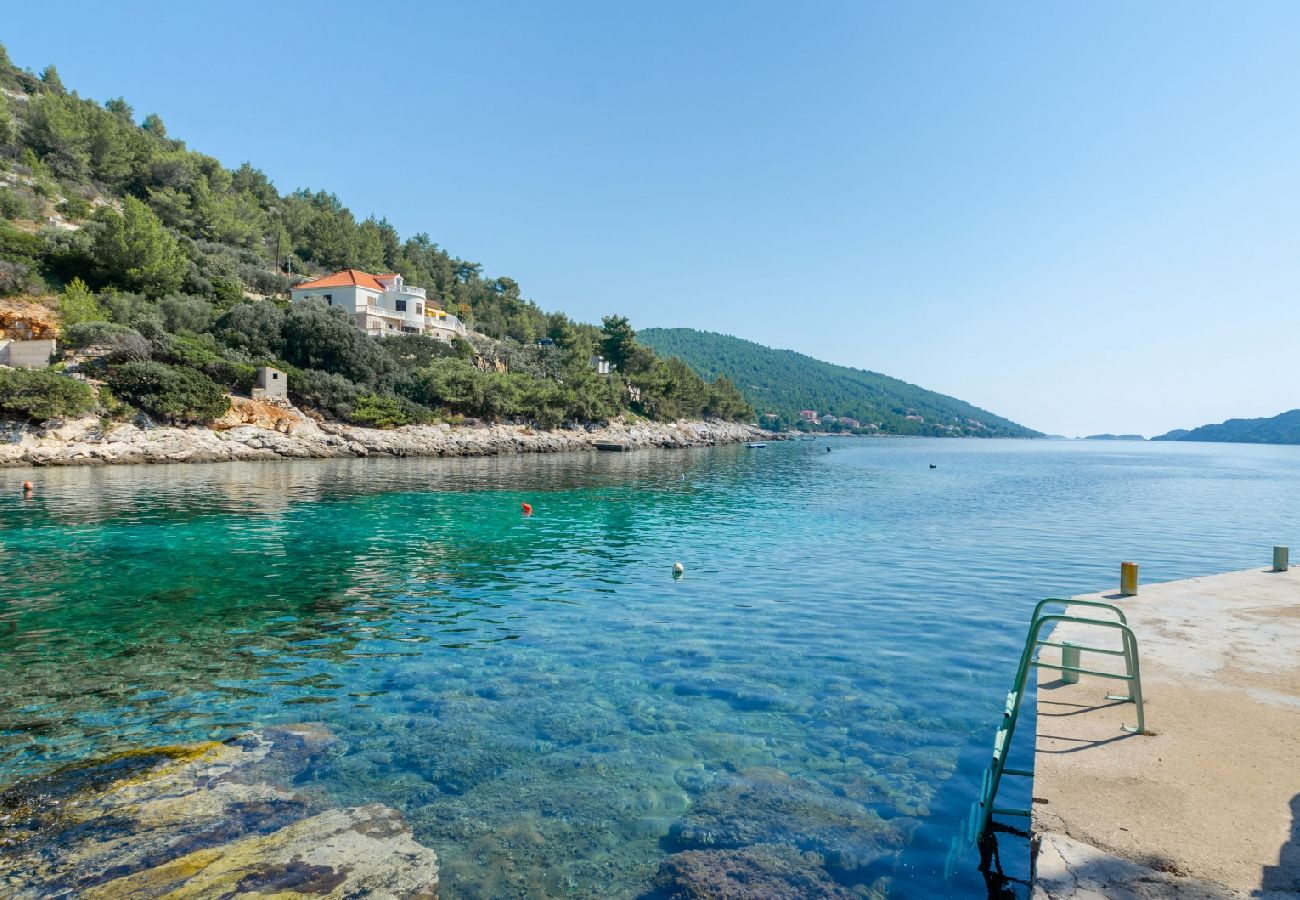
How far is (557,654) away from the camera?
38.4 ft

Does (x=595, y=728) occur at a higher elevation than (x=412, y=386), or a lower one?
lower

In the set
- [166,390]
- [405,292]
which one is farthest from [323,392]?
[405,292]

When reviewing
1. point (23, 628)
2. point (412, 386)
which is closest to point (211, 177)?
point (412, 386)

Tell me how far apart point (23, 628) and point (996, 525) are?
30929 mm

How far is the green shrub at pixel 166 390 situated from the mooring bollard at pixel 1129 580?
5531cm

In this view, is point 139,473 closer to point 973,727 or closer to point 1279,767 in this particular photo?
point 973,727

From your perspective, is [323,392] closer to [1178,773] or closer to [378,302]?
[378,302]

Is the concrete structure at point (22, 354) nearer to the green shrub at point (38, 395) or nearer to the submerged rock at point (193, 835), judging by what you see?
the green shrub at point (38, 395)

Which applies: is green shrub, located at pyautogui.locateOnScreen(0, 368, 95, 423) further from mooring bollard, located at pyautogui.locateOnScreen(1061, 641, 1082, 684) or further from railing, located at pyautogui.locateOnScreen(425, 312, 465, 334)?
mooring bollard, located at pyautogui.locateOnScreen(1061, 641, 1082, 684)

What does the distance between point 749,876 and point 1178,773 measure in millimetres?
3877

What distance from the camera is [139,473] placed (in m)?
39.5

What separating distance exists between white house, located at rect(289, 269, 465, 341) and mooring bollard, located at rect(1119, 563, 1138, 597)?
259 ft

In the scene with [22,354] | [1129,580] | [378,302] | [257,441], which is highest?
[378,302]

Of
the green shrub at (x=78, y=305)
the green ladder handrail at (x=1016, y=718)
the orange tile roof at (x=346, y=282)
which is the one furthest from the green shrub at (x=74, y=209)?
the green ladder handrail at (x=1016, y=718)
